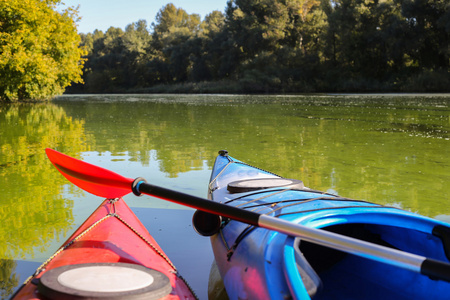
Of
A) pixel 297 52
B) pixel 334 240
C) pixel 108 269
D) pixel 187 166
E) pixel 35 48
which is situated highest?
Answer: pixel 297 52

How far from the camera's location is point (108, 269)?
1792mm

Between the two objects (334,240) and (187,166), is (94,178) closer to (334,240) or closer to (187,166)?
(334,240)

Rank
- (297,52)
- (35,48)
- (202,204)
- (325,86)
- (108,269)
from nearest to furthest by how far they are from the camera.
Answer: (108,269) < (202,204) < (35,48) < (325,86) < (297,52)

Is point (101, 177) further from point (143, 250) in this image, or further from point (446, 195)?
point (446, 195)

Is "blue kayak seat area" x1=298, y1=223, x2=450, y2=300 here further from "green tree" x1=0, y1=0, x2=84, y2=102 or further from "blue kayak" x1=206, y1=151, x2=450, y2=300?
"green tree" x1=0, y1=0, x2=84, y2=102

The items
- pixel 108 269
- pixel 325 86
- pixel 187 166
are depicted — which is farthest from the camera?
pixel 325 86

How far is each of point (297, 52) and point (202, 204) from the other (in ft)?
126

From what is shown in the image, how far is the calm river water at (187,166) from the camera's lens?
9.88ft

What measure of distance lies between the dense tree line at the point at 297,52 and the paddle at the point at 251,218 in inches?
1168

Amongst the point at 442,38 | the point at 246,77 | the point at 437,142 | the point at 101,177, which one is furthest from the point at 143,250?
the point at 246,77

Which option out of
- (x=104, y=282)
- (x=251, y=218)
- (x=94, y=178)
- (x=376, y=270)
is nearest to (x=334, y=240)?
(x=251, y=218)

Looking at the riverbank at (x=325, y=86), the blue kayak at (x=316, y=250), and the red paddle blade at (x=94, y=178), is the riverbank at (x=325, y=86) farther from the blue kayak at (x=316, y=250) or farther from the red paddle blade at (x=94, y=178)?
the red paddle blade at (x=94, y=178)

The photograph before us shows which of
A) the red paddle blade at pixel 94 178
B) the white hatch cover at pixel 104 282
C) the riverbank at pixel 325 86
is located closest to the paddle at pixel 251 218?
the red paddle blade at pixel 94 178

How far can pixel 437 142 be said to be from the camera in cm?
688
